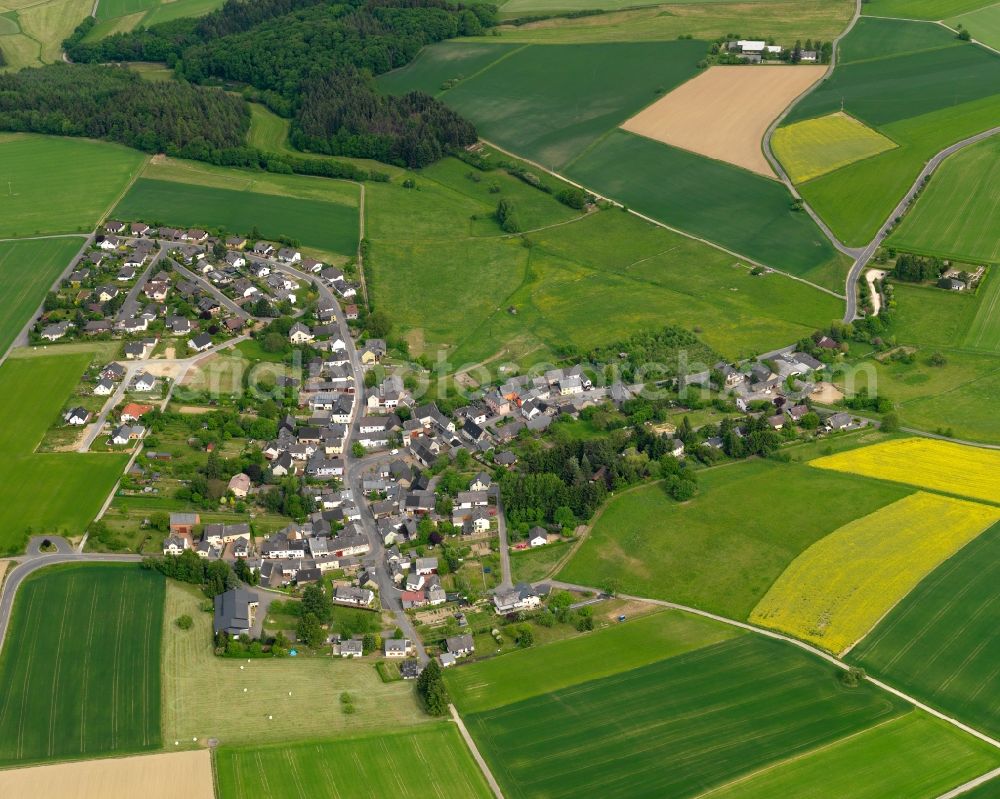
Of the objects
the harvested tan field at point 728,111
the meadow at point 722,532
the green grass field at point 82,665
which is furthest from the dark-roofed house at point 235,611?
the harvested tan field at point 728,111

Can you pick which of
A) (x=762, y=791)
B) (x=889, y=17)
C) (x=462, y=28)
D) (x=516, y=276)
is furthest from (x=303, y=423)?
(x=889, y=17)

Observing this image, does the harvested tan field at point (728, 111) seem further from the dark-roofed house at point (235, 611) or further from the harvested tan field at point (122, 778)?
the harvested tan field at point (122, 778)

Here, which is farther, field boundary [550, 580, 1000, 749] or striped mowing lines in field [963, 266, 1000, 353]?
striped mowing lines in field [963, 266, 1000, 353]

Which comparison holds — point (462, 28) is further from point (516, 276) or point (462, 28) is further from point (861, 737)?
point (861, 737)

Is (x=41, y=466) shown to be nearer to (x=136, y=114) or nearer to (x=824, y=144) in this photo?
(x=136, y=114)

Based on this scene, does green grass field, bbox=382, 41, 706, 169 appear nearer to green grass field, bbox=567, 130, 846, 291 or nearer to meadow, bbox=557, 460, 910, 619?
green grass field, bbox=567, 130, 846, 291

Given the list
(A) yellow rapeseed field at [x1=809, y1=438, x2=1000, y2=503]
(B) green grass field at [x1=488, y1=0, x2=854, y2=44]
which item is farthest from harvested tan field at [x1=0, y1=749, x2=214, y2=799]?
(B) green grass field at [x1=488, y1=0, x2=854, y2=44]
